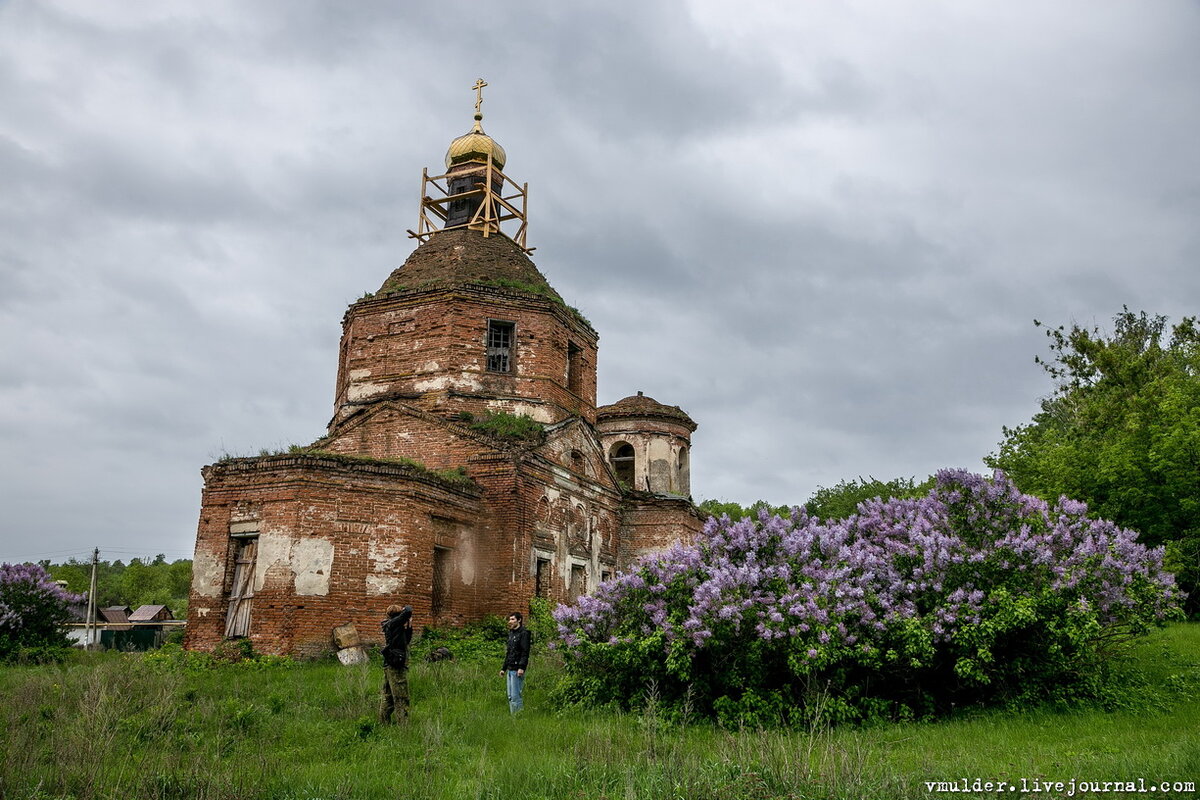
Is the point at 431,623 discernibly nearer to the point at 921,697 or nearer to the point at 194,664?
the point at 194,664

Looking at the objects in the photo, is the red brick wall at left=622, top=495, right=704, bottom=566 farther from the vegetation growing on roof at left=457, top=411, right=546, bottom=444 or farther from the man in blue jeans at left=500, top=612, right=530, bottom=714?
the man in blue jeans at left=500, top=612, right=530, bottom=714

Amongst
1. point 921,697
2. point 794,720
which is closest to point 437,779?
point 794,720

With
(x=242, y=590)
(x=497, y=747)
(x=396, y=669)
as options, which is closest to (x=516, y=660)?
(x=396, y=669)

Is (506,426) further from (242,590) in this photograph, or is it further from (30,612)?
(30,612)

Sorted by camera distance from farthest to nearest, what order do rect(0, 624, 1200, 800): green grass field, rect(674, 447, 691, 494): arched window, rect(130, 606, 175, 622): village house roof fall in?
rect(130, 606, 175, 622): village house roof → rect(674, 447, 691, 494): arched window → rect(0, 624, 1200, 800): green grass field

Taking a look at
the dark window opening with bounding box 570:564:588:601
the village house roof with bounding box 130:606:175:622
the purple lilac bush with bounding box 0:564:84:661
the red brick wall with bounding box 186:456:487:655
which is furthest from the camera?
the village house roof with bounding box 130:606:175:622

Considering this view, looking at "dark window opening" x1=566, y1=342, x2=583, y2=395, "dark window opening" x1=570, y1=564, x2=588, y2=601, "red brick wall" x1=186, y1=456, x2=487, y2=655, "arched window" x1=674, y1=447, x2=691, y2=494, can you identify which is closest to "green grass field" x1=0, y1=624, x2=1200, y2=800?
"red brick wall" x1=186, y1=456, x2=487, y2=655

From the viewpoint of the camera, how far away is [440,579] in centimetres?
1884

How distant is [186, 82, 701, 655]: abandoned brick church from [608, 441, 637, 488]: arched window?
2021 millimetres

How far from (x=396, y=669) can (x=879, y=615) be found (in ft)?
20.7

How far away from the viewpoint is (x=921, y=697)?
11133mm

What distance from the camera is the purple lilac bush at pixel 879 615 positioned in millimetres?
10555

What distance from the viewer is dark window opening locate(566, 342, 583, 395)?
81.9 ft

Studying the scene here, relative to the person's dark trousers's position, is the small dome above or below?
above
